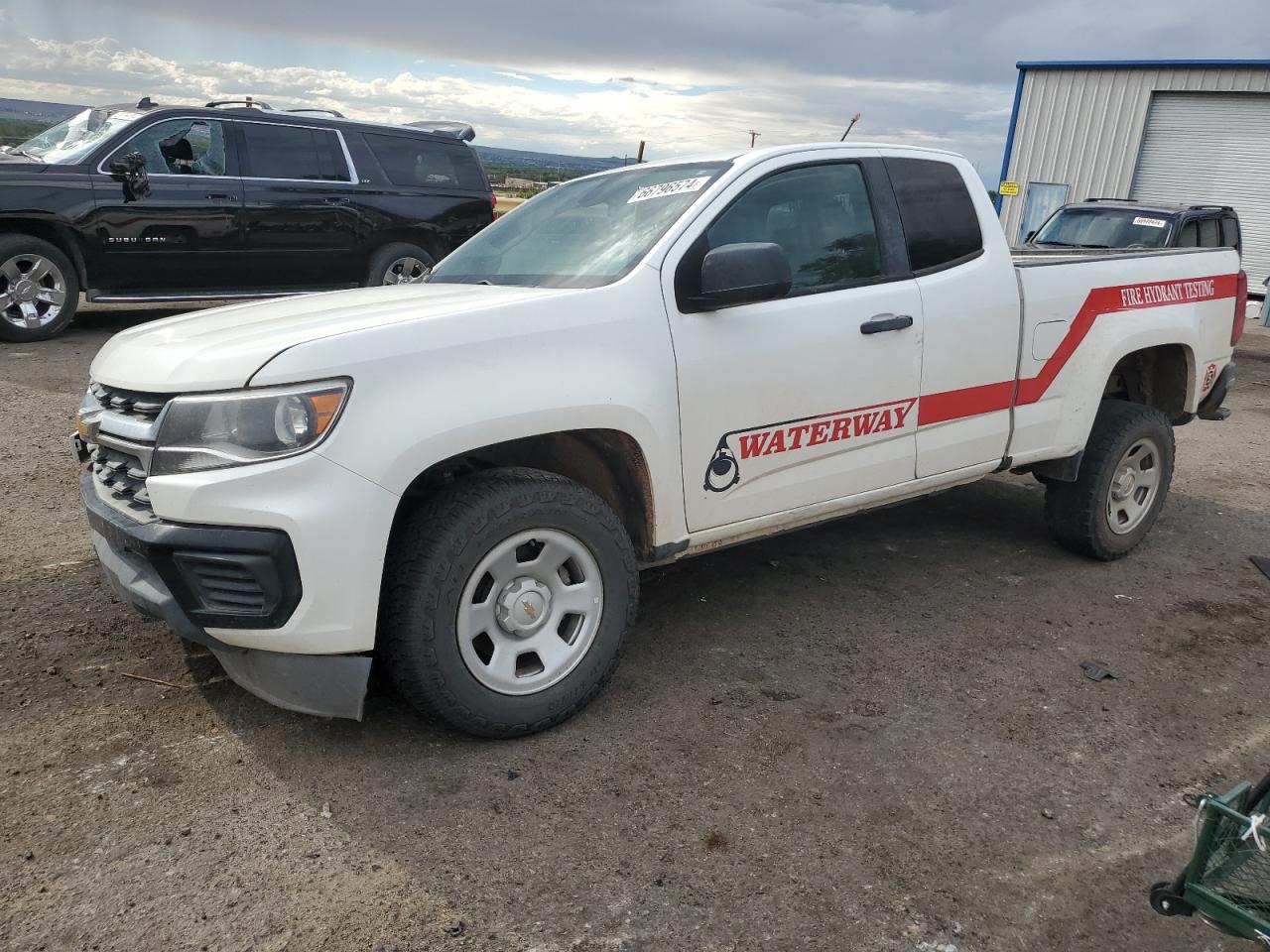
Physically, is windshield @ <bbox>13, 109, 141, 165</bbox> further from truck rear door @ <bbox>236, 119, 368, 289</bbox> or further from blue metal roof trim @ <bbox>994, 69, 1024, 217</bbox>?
blue metal roof trim @ <bbox>994, 69, 1024, 217</bbox>

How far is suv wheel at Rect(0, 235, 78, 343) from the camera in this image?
819cm

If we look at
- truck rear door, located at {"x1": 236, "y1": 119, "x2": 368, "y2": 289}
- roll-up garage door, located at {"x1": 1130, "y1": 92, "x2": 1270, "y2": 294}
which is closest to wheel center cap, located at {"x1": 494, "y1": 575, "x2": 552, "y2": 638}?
truck rear door, located at {"x1": 236, "y1": 119, "x2": 368, "y2": 289}

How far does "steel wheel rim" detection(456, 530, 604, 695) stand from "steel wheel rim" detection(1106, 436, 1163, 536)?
2.89 meters

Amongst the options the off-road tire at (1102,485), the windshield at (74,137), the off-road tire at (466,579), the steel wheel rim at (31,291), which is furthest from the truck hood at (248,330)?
the windshield at (74,137)

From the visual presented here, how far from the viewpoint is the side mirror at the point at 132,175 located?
27.7 feet

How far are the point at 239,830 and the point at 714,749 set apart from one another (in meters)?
1.36

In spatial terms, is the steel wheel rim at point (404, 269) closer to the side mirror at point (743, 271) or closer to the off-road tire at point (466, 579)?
the side mirror at point (743, 271)

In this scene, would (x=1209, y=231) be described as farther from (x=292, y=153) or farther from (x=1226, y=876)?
(x=1226, y=876)

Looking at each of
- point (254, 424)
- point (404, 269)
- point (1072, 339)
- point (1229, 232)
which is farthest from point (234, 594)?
point (1229, 232)

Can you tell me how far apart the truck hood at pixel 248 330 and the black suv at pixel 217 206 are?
231 inches

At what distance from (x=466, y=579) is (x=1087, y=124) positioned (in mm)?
18773

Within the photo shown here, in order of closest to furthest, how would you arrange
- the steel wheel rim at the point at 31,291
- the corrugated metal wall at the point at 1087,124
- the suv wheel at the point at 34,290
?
the suv wheel at the point at 34,290
the steel wheel rim at the point at 31,291
the corrugated metal wall at the point at 1087,124

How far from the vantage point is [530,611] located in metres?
3.04

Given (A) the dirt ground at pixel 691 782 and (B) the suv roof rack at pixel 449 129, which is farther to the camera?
(B) the suv roof rack at pixel 449 129
